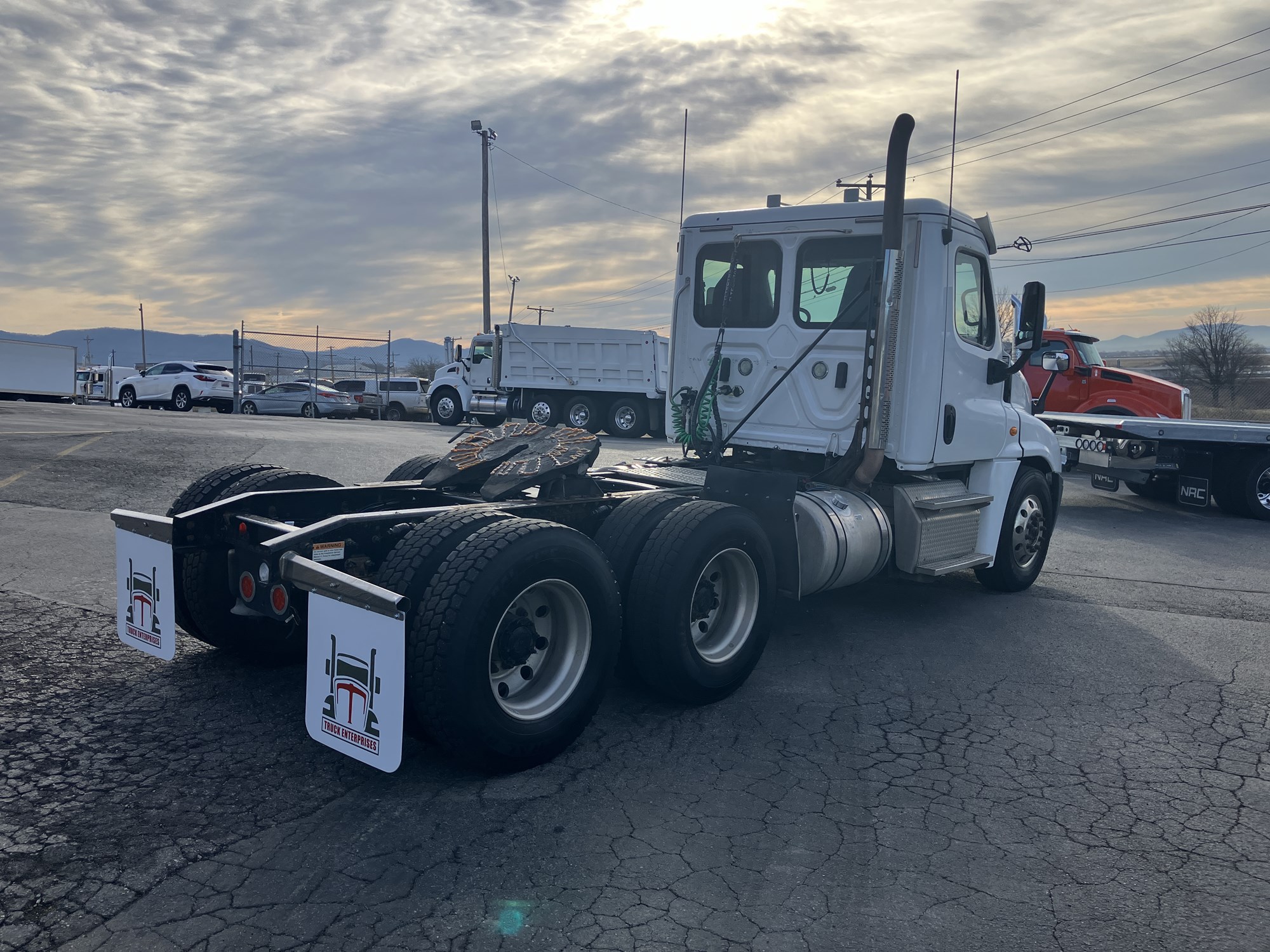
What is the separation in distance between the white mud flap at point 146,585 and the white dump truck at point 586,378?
18.1 metres

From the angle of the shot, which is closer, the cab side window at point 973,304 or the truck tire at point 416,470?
the truck tire at point 416,470

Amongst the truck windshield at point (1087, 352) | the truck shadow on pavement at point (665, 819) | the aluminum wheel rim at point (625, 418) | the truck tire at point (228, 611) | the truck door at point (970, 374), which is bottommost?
the truck shadow on pavement at point (665, 819)

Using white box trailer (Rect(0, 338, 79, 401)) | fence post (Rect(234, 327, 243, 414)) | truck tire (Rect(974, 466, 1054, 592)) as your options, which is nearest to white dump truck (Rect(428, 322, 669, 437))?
fence post (Rect(234, 327, 243, 414))

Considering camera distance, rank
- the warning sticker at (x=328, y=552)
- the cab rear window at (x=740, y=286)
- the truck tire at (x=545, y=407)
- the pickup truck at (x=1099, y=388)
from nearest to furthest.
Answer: the warning sticker at (x=328, y=552) → the cab rear window at (x=740, y=286) → the pickup truck at (x=1099, y=388) → the truck tire at (x=545, y=407)

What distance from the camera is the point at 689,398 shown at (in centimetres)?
693

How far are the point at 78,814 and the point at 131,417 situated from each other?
19.4 meters

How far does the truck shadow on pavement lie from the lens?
2.79 meters

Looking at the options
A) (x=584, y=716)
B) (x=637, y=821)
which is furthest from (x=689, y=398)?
(x=637, y=821)

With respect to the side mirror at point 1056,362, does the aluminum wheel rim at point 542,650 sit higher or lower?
lower

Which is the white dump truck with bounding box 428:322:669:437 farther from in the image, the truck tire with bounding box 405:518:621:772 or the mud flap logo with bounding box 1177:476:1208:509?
the truck tire with bounding box 405:518:621:772

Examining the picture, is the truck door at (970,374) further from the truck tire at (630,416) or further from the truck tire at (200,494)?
the truck tire at (630,416)

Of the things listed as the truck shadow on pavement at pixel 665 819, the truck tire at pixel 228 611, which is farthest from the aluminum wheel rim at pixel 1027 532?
the truck tire at pixel 228 611

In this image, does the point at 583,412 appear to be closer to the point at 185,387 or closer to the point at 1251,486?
the point at 1251,486

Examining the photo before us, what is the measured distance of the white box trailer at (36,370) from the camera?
3108cm
